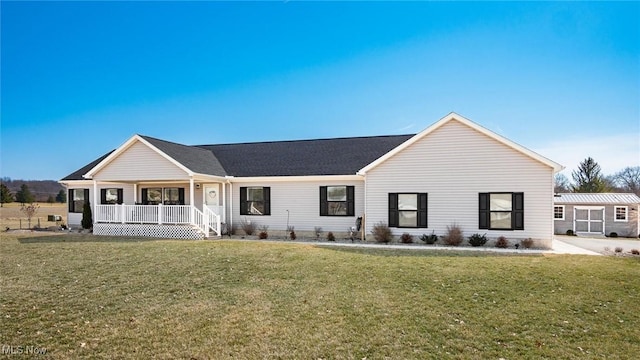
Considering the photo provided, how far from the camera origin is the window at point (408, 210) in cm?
1555

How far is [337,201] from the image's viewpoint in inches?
700

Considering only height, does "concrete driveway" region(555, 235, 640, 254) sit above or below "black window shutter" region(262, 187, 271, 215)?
below

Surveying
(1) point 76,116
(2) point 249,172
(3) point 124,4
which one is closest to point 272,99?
(2) point 249,172

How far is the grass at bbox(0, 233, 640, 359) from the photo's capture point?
5.06 m

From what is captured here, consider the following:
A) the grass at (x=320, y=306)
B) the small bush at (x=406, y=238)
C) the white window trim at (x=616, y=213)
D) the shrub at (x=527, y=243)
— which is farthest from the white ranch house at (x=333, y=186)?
the white window trim at (x=616, y=213)

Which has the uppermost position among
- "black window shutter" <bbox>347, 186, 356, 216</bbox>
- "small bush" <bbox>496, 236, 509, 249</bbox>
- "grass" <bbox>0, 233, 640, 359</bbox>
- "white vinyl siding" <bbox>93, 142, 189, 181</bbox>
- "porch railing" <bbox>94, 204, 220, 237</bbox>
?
"white vinyl siding" <bbox>93, 142, 189, 181</bbox>

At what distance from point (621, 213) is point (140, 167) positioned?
32021 mm

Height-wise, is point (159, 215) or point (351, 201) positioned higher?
point (351, 201)

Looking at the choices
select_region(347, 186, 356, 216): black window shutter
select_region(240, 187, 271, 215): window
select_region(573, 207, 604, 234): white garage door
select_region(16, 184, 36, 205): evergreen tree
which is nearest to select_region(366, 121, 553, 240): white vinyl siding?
select_region(347, 186, 356, 216): black window shutter

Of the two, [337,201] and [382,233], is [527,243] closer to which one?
[382,233]

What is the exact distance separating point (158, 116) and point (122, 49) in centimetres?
927

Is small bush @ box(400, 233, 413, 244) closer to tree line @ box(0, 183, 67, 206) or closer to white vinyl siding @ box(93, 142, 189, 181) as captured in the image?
white vinyl siding @ box(93, 142, 189, 181)

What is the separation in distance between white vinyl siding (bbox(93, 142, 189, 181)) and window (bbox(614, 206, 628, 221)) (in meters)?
29.1

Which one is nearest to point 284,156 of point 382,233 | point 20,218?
point 382,233
